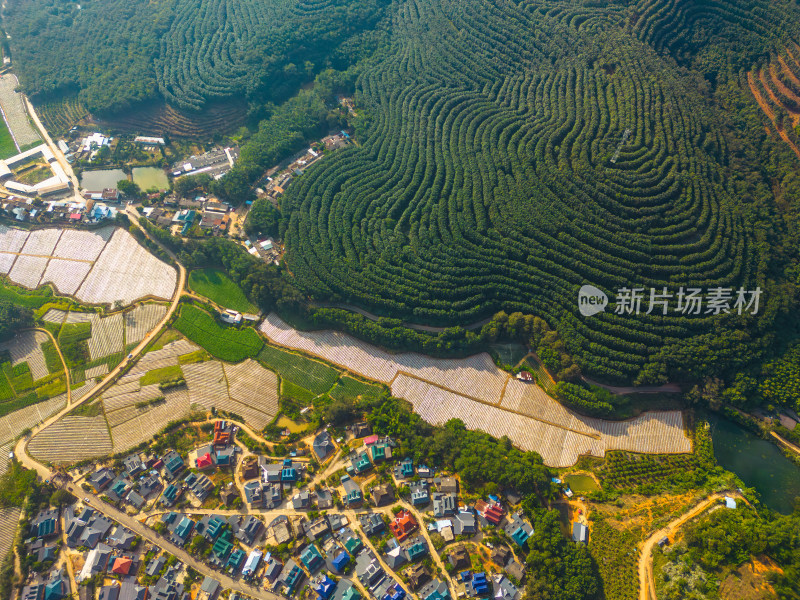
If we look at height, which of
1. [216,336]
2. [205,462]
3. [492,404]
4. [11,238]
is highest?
[492,404]

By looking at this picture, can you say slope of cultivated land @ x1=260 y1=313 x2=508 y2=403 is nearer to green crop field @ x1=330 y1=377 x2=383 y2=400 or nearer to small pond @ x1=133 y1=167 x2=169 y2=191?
green crop field @ x1=330 y1=377 x2=383 y2=400

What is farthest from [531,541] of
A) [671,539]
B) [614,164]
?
[614,164]

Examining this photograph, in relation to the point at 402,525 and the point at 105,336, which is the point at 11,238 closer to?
the point at 105,336

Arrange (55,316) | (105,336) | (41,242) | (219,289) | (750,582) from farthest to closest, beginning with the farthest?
(41,242)
(219,289)
(55,316)
(105,336)
(750,582)

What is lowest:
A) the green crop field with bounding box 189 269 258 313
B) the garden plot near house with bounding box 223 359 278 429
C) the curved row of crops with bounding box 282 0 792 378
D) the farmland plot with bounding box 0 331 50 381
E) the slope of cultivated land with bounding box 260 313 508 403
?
the farmland plot with bounding box 0 331 50 381

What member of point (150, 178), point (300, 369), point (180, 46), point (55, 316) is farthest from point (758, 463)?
point (180, 46)

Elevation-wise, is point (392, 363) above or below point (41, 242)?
above

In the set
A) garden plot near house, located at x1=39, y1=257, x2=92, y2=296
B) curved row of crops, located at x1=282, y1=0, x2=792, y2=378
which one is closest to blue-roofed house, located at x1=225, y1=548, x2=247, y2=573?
curved row of crops, located at x1=282, y1=0, x2=792, y2=378
